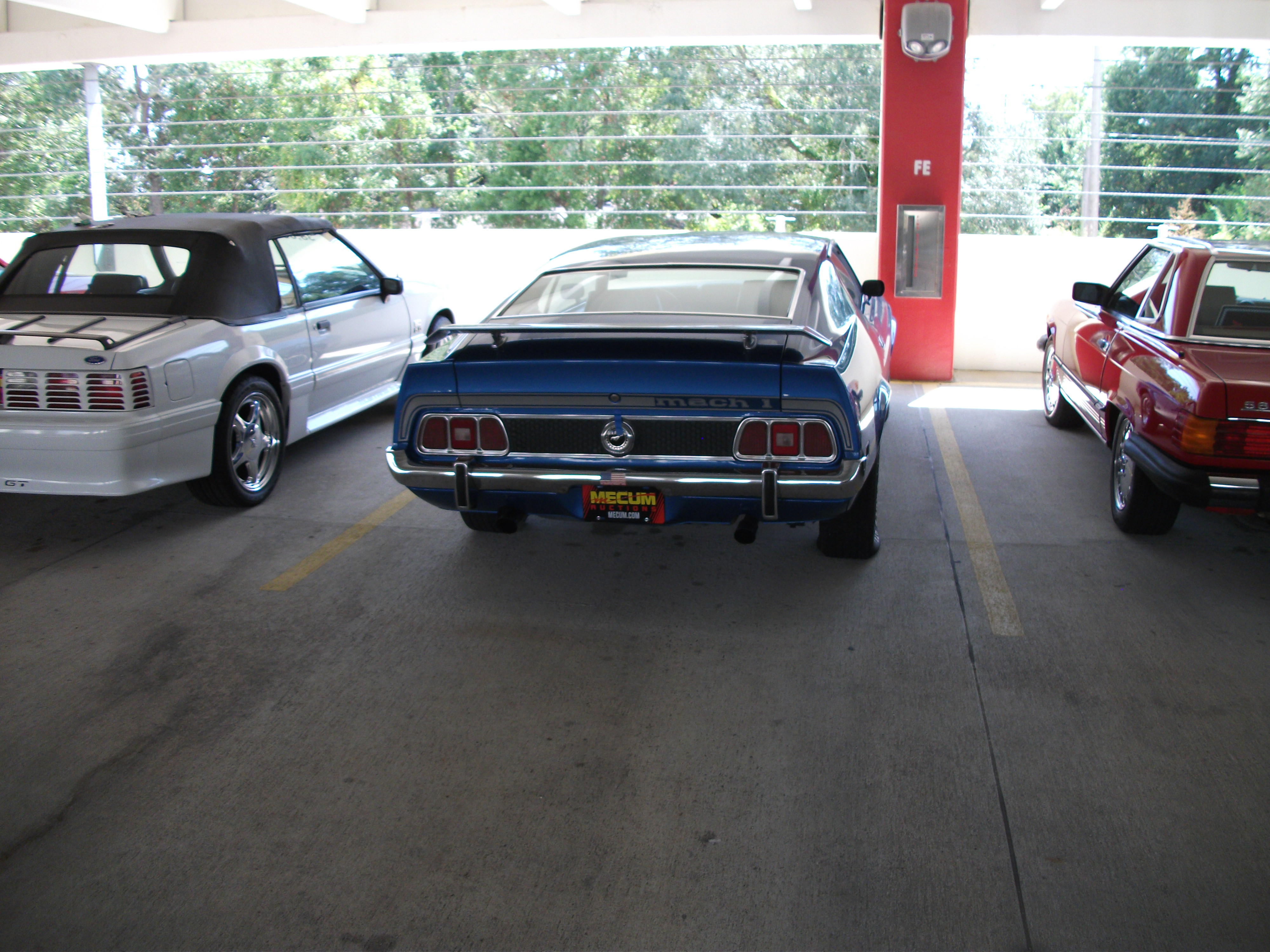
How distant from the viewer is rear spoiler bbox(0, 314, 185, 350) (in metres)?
5.13

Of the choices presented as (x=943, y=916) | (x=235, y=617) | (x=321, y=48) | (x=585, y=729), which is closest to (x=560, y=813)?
(x=585, y=729)

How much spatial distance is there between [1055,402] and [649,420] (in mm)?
4899

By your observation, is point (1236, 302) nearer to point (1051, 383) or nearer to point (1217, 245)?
point (1217, 245)

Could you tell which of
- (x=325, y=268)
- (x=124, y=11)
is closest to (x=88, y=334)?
(x=325, y=268)

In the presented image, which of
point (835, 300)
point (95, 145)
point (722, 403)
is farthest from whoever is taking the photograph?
point (95, 145)

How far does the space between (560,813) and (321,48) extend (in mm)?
11529

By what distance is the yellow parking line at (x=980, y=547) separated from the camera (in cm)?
437

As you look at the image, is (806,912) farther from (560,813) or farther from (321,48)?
(321,48)

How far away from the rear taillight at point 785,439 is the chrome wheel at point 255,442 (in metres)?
3.30

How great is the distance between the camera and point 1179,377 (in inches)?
187

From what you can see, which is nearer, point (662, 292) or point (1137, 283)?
point (662, 292)

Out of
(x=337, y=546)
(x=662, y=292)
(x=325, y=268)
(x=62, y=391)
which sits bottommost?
(x=337, y=546)

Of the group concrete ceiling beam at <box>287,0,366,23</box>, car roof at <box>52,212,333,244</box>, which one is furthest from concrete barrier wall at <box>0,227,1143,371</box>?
car roof at <box>52,212,333,244</box>

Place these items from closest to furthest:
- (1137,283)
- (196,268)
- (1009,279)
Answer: (196,268) → (1137,283) → (1009,279)
